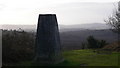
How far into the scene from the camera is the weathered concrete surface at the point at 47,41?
54.3 feet

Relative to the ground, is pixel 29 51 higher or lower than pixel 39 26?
lower

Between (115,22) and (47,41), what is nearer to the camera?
(47,41)

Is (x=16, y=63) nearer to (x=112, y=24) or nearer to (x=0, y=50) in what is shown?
(x=0, y=50)

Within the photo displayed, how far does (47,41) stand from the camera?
16.6 metres

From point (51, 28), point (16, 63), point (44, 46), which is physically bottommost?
point (16, 63)

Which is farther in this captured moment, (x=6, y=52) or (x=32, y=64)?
(x=6, y=52)

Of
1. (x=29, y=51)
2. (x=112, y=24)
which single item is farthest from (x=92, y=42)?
(x=29, y=51)

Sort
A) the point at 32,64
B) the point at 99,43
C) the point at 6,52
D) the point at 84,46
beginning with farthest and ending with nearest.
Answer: the point at 84,46, the point at 99,43, the point at 6,52, the point at 32,64

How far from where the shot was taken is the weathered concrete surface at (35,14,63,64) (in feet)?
54.3

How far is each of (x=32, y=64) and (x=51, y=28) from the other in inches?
101

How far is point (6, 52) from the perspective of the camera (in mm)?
18344

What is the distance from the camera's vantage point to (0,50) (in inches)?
726

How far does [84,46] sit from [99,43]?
2.75m

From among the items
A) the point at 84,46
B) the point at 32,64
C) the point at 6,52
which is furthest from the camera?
the point at 84,46
